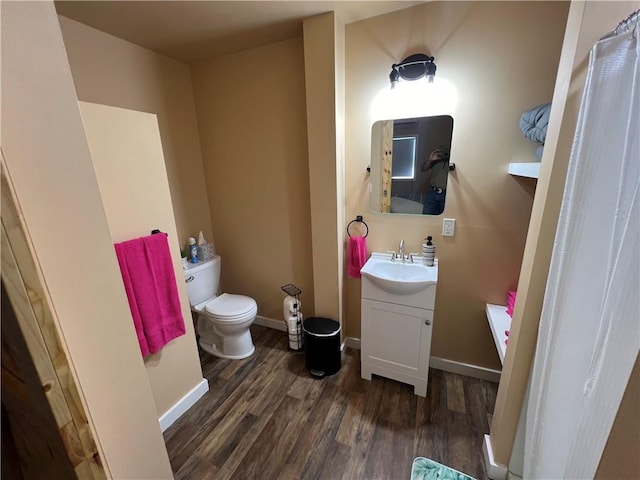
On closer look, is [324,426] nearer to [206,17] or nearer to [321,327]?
[321,327]

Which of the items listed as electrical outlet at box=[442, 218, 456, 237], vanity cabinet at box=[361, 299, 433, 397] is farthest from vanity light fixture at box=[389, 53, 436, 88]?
vanity cabinet at box=[361, 299, 433, 397]

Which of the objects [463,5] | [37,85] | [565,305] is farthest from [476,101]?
[37,85]

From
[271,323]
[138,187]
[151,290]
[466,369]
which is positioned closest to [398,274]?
[466,369]

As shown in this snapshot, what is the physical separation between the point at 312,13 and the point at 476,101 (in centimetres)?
110

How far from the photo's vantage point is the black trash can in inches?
76.6

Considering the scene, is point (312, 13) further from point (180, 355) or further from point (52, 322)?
point (180, 355)

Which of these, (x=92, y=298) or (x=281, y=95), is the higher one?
(x=281, y=95)

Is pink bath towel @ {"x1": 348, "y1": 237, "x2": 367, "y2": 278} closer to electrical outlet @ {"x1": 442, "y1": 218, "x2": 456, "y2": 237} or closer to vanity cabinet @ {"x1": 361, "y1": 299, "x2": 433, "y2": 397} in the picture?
vanity cabinet @ {"x1": 361, "y1": 299, "x2": 433, "y2": 397}

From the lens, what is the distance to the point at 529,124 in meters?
1.33

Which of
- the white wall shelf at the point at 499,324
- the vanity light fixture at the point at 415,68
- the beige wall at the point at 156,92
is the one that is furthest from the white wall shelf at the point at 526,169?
the beige wall at the point at 156,92

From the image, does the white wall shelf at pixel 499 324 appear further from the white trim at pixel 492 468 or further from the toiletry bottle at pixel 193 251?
the toiletry bottle at pixel 193 251

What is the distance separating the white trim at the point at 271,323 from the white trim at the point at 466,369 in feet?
4.37

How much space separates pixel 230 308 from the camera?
209 cm

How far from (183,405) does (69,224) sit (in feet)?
5.09
